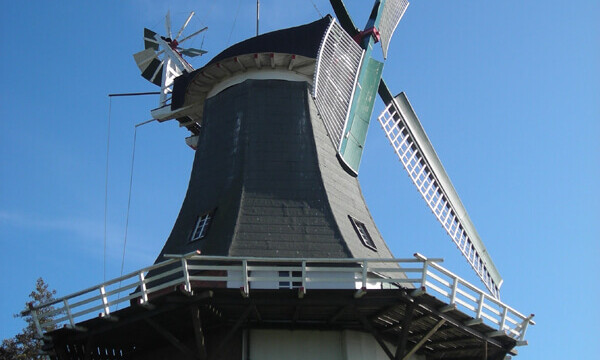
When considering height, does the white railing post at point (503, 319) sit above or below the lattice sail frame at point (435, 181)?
below

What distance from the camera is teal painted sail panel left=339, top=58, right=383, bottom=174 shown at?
14867mm

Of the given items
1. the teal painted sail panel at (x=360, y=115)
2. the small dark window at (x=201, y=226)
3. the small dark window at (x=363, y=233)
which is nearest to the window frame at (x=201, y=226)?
the small dark window at (x=201, y=226)

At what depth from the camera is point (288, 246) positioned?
40.1ft

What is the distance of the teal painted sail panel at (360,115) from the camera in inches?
585

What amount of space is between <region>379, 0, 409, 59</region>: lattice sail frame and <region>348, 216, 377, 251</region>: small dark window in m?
5.53

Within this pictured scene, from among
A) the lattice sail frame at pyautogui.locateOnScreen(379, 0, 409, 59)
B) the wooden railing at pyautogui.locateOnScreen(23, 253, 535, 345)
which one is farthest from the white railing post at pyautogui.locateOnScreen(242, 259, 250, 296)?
the lattice sail frame at pyautogui.locateOnScreen(379, 0, 409, 59)

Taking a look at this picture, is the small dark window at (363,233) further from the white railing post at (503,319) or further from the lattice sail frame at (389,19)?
the lattice sail frame at (389,19)

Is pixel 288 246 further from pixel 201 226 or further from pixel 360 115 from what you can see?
pixel 360 115

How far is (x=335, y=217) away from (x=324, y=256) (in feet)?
3.22

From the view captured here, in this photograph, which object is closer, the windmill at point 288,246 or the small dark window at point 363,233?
the windmill at point 288,246

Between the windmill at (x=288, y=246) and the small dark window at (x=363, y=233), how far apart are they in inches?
1.7

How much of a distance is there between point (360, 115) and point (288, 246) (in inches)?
182

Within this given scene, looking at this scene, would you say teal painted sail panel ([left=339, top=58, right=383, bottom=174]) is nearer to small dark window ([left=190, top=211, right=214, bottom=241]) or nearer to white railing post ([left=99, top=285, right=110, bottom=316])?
small dark window ([left=190, top=211, right=214, bottom=241])

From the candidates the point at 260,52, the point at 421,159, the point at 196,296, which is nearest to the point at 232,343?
the point at 196,296
